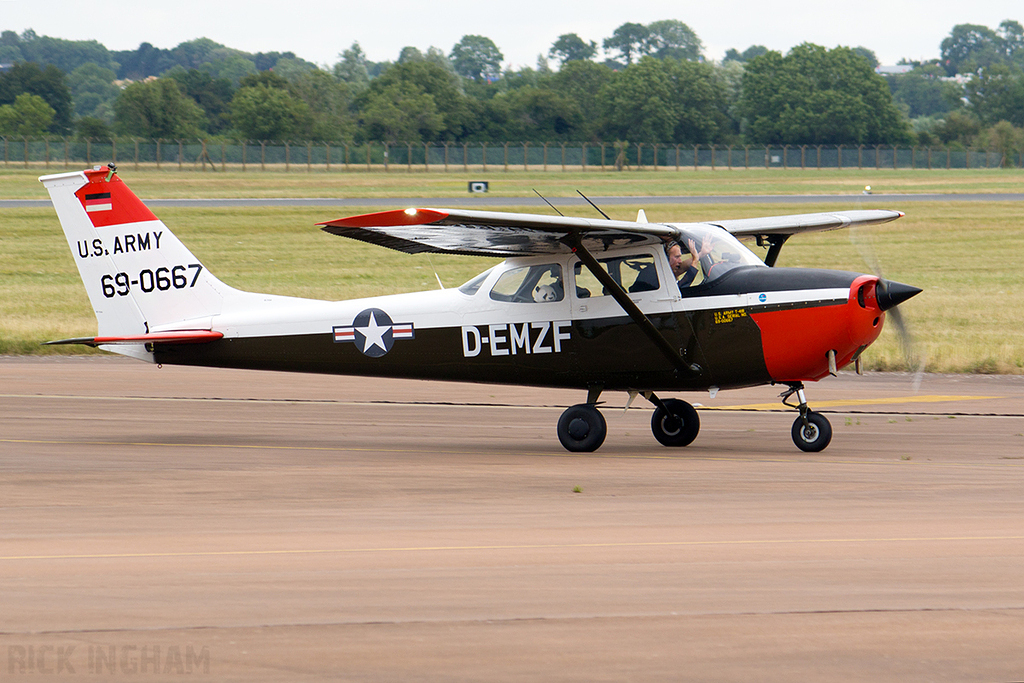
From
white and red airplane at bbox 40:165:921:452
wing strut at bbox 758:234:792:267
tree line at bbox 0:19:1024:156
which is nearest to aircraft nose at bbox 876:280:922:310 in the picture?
white and red airplane at bbox 40:165:921:452

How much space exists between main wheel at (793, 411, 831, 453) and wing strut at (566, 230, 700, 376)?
4.05ft

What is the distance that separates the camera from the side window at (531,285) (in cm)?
1274

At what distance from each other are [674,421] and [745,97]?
10587 cm

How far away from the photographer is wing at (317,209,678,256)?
1059 centimetres

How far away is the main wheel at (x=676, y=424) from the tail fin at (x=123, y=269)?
534 centimetres

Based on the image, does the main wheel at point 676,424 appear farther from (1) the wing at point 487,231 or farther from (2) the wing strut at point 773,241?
(2) the wing strut at point 773,241

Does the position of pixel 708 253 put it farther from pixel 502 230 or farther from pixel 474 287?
pixel 474 287

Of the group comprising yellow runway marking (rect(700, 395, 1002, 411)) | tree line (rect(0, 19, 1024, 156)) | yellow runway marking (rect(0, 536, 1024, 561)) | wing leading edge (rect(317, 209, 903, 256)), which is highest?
tree line (rect(0, 19, 1024, 156))

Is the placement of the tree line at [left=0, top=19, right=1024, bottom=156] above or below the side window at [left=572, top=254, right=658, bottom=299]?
above

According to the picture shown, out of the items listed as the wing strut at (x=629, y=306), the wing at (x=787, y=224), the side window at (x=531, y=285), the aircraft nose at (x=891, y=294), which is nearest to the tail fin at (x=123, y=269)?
the side window at (x=531, y=285)

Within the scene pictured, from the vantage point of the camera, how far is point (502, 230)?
1177 cm

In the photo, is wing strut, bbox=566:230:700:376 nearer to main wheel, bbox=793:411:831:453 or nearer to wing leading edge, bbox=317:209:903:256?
wing leading edge, bbox=317:209:903:256

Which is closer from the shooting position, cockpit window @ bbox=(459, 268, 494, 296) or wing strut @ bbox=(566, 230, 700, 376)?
wing strut @ bbox=(566, 230, 700, 376)

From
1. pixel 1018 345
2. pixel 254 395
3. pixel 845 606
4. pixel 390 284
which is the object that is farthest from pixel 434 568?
pixel 390 284
